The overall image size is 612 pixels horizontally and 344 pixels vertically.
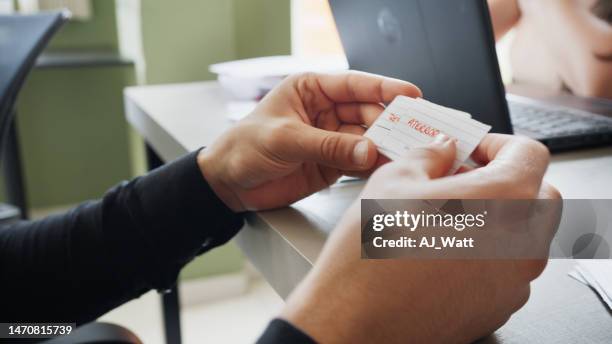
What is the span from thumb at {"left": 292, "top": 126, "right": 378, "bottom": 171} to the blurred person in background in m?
0.72

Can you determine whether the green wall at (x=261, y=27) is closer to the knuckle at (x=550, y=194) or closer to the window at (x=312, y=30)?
the window at (x=312, y=30)

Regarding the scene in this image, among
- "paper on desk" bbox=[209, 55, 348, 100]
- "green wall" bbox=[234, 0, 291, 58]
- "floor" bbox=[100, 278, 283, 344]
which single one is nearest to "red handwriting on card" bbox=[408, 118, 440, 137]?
"paper on desk" bbox=[209, 55, 348, 100]

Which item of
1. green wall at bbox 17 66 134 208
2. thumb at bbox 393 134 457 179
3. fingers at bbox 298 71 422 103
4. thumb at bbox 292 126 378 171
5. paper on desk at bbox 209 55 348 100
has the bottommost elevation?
green wall at bbox 17 66 134 208

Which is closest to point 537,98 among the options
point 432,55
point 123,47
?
point 432,55

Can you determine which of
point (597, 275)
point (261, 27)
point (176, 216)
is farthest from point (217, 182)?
point (261, 27)

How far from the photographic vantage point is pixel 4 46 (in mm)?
1259

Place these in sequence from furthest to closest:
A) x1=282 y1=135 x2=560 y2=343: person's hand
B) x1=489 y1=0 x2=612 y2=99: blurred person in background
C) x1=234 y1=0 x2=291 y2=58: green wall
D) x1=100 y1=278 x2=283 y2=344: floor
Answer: x1=234 y1=0 x2=291 y2=58: green wall
x1=100 y1=278 x2=283 y2=344: floor
x1=489 y1=0 x2=612 y2=99: blurred person in background
x1=282 y1=135 x2=560 y2=343: person's hand

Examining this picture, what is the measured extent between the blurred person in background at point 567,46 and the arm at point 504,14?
0.03 metres

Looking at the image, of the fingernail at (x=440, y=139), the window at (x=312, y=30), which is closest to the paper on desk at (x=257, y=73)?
the fingernail at (x=440, y=139)

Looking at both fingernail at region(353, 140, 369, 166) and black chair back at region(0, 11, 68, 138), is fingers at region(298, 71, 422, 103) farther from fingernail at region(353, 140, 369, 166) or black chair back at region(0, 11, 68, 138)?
black chair back at region(0, 11, 68, 138)

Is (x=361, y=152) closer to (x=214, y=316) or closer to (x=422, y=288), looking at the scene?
(x=422, y=288)

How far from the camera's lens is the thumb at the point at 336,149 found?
53cm

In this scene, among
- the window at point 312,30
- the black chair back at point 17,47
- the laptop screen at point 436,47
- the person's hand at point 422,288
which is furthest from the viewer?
the window at point 312,30

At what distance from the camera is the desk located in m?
A: 0.41
